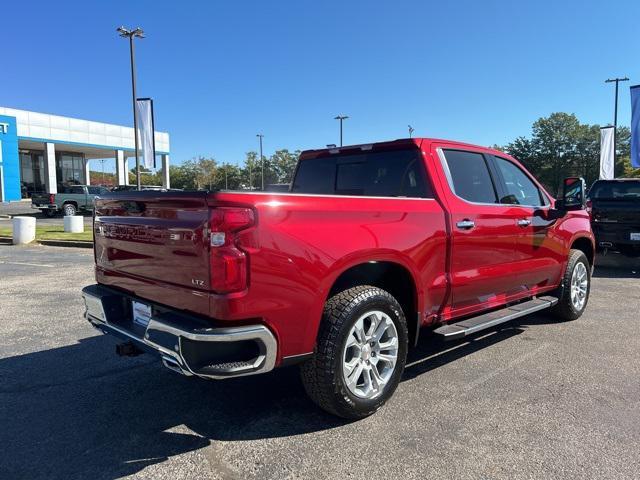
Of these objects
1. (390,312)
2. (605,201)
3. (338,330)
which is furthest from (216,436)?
(605,201)

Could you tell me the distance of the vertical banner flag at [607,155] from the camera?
77.5ft

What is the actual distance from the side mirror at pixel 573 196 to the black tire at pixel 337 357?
2.94m

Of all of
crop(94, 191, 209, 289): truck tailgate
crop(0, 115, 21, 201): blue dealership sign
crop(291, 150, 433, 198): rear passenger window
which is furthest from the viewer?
crop(0, 115, 21, 201): blue dealership sign

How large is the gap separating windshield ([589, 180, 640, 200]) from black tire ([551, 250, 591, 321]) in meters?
4.54

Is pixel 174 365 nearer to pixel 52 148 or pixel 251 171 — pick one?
pixel 52 148

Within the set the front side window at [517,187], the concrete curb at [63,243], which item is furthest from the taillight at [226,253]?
the concrete curb at [63,243]

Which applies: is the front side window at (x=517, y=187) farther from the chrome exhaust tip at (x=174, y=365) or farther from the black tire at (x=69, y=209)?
the black tire at (x=69, y=209)

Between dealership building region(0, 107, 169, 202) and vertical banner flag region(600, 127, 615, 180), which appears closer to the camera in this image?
vertical banner flag region(600, 127, 615, 180)

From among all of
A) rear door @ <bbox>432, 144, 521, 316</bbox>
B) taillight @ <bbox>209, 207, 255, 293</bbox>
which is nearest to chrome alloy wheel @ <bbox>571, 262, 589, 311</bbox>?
rear door @ <bbox>432, 144, 521, 316</bbox>

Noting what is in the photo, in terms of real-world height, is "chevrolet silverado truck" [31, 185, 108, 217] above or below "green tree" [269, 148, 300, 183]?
below

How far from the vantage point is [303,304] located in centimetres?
294

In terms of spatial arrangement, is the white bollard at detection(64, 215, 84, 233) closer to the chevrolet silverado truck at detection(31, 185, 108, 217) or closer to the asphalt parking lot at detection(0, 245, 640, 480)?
the chevrolet silverado truck at detection(31, 185, 108, 217)

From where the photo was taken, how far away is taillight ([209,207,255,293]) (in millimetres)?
2672

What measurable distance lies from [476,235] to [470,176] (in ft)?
1.92
